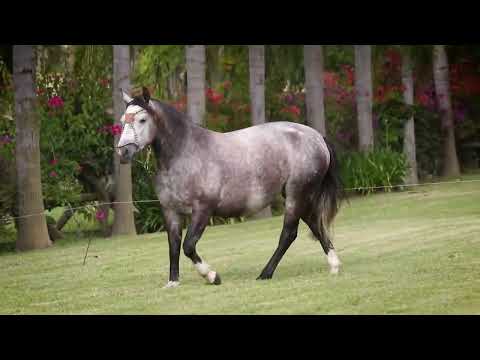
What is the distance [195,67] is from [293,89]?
9.25 meters

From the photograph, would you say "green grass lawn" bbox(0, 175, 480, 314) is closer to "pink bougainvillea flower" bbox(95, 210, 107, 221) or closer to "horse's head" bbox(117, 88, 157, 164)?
"pink bougainvillea flower" bbox(95, 210, 107, 221)

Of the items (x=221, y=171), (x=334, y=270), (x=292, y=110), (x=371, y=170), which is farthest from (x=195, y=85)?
(x=334, y=270)

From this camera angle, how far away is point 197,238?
923 cm

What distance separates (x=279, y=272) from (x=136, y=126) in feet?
8.68

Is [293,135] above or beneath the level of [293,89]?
beneath

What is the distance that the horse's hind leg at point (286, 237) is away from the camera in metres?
9.79

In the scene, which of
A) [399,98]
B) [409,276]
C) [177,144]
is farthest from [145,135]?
[399,98]

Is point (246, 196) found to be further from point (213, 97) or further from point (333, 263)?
point (213, 97)

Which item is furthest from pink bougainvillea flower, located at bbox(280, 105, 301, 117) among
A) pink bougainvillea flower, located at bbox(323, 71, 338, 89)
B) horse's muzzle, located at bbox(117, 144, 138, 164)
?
horse's muzzle, located at bbox(117, 144, 138, 164)

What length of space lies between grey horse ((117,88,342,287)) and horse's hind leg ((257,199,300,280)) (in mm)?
11

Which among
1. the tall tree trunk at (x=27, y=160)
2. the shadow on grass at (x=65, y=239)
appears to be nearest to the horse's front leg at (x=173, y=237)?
the shadow on grass at (x=65, y=239)

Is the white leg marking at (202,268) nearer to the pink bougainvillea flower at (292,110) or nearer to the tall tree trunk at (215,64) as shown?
the pink bougainvillea flower at (292,110)

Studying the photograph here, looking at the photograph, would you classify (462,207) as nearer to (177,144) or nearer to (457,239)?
(457,239)

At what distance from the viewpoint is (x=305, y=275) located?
1002cm
